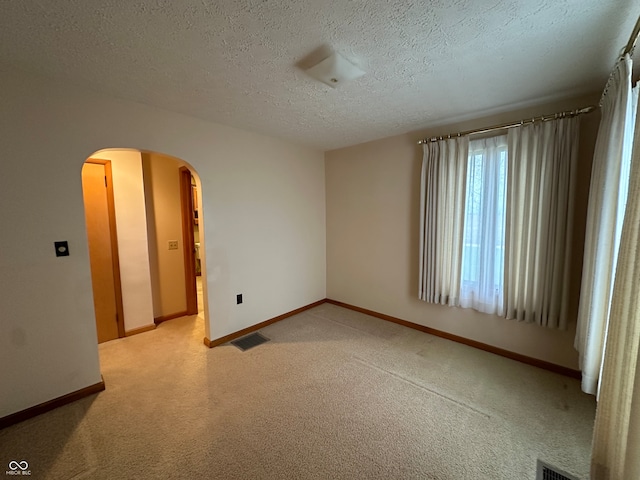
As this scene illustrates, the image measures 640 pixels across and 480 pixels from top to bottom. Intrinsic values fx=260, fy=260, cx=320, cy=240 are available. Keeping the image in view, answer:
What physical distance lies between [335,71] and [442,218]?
1.92 metres

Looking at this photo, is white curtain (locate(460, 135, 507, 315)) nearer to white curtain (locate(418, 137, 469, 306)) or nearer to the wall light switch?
white curtain (locate(418, 137, 469, 306))

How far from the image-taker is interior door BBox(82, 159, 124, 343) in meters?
2.80

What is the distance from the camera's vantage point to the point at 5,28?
133 cm

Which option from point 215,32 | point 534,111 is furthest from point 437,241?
point 215,32

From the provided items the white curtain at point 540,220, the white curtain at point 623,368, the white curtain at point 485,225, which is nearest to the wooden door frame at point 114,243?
the white curtain at point 485,225

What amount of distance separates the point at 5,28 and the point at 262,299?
2877mm

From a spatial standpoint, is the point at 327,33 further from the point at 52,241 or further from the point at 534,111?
the point at 52,241

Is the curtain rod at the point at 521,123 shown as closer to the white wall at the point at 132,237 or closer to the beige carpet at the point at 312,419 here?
the beige carpet at the point at 312,419

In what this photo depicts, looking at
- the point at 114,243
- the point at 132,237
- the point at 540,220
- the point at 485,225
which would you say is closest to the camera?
the point at 540,220

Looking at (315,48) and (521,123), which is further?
(521,123)

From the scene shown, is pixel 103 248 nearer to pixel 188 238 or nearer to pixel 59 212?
pixel 188 238

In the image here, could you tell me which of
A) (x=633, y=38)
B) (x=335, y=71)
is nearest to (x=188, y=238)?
(x=335, y=71)

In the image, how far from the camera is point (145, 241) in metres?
3.22

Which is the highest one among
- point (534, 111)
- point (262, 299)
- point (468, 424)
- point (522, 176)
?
point (534, 111)
